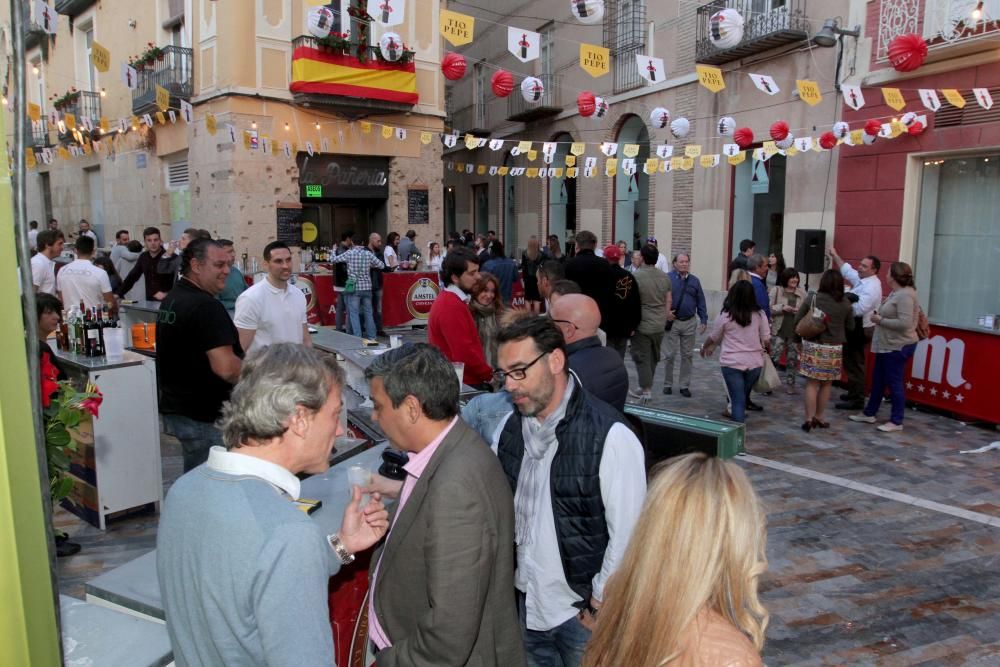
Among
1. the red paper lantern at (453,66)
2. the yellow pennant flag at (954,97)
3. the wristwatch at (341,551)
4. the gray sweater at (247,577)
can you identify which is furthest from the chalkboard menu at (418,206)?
the gray sweater at (247,577)

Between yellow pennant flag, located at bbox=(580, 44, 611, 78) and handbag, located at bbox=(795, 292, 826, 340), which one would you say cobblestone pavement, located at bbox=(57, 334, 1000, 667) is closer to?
handbag, located at bbox=(795, 292, 826, 340)

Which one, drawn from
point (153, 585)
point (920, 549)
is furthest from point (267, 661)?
Result: point (920, 549)

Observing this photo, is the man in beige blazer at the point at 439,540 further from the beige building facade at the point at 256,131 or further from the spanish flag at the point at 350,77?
the spanish flag at the point at 350,77

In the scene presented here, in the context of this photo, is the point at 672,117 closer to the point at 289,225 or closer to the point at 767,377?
the point at 289,225

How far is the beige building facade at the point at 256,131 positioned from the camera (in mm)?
15820

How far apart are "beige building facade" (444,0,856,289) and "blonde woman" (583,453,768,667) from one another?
12136 mm

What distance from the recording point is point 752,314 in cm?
728

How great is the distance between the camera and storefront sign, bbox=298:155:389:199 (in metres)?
17.2

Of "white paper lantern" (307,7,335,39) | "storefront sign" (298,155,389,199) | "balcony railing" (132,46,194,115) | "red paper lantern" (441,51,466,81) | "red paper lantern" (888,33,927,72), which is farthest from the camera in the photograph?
"storefront sign" (298,155,389,199)

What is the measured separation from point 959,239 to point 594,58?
6289 mm

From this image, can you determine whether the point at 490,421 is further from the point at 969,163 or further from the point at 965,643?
the point at 969,163

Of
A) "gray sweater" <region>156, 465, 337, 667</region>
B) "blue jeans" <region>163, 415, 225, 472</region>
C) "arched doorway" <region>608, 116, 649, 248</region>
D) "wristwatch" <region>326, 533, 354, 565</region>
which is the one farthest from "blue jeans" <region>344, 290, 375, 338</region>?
"gray sweater" <region>156, 465, 337, 667</region>

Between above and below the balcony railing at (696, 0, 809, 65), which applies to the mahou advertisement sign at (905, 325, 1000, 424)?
below

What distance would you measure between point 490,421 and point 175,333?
192 centimetres
